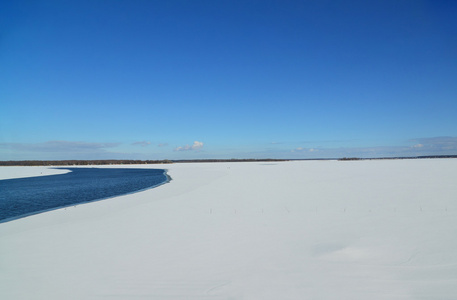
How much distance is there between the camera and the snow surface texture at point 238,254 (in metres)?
4.00

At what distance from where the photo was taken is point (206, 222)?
323 inches

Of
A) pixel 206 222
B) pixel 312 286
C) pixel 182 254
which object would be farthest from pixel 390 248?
pixel 206 222

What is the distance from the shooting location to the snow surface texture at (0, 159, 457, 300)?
4004 mm

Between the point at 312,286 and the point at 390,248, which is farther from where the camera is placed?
the point at 390,248

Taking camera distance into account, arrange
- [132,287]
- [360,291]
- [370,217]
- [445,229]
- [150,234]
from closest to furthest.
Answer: [360,291] < [132,287] < [445,229] < [150,234] < [370,217]

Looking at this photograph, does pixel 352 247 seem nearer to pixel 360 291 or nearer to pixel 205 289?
pixel 360 291

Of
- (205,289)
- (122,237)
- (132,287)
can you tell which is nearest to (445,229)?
(205,289)

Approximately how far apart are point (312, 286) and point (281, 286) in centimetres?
48

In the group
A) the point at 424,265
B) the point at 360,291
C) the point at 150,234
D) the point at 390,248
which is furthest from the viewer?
the point at 150,234

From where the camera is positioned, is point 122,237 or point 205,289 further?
point 122,237

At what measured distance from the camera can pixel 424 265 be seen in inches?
182

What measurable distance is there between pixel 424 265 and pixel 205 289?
12.9 ft

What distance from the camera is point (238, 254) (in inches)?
214

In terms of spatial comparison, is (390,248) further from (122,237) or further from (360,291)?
(122,237)
